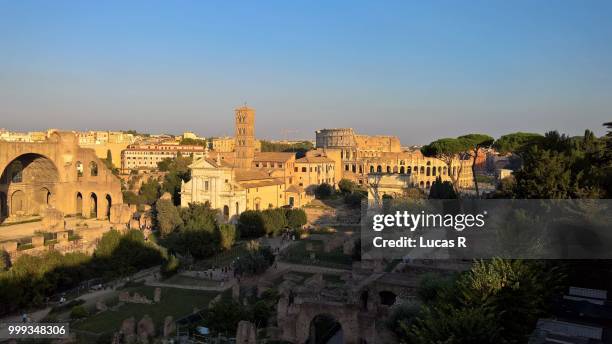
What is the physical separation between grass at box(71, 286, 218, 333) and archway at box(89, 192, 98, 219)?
27079mm

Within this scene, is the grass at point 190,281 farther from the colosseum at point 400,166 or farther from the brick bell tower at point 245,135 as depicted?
the colosseum at point 400,166

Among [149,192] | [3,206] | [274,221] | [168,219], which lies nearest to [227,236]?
[274,221]

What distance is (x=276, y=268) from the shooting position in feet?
96.7

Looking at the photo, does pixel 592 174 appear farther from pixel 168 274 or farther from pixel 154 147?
pixel 154 147

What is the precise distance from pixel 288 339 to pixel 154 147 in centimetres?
7927

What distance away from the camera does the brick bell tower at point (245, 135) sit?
56094mm

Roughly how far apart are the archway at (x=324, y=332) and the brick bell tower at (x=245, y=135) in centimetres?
3809

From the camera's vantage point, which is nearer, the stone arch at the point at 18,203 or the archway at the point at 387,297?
the archway at the point at 387,297

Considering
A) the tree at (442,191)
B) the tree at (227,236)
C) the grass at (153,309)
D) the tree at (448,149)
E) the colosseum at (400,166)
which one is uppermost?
the tree at (448,149)

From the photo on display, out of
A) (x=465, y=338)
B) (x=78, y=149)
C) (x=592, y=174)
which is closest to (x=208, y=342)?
(x=465, y=338)

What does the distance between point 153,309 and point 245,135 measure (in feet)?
116

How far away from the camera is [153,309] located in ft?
73.4

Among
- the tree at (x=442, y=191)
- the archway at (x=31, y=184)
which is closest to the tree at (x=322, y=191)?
the tree at (x=442, y=191)

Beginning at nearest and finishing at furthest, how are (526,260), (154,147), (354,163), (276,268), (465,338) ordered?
(465,338) → (526,260) → (276,268) → (354,163) → (154,147)
